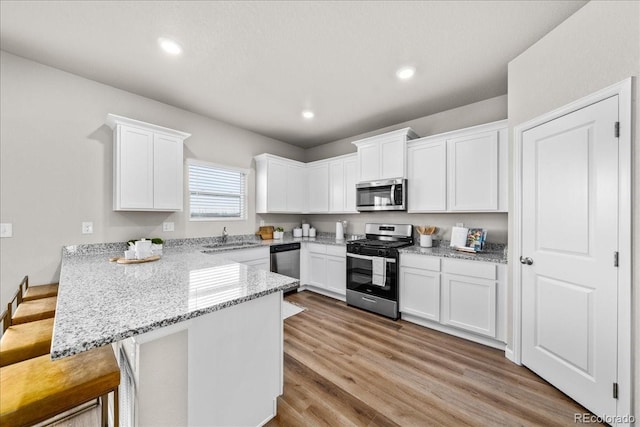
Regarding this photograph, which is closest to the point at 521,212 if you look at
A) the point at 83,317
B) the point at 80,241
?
the point at 83,317

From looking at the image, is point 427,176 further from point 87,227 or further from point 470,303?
point 87,227

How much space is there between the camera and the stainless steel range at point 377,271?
121 inches

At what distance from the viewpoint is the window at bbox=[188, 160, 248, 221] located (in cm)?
351

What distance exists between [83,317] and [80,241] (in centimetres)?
215

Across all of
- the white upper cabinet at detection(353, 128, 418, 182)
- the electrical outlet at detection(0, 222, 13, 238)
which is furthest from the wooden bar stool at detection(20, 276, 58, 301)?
the white upper cabinet at detection(353, 128, 418, 182)

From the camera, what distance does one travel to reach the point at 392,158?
348cm

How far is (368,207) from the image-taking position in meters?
3.74

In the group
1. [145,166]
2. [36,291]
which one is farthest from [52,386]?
[145,166]

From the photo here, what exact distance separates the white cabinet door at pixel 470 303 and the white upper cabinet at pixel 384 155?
153 cm

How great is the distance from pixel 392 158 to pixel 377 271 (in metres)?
1.62

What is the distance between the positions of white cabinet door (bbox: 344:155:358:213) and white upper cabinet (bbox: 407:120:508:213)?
0.94 meters

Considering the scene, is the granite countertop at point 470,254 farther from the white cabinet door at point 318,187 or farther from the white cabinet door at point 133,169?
the white cabinet door at point 133,169

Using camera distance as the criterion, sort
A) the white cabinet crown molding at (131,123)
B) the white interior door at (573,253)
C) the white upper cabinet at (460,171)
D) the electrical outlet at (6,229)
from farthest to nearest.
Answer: the white upper cabinet at (460,171) → the white cabinet crown molding at (131,123) → the electrical outlet at (6,229) → the white interior door at (573,253)

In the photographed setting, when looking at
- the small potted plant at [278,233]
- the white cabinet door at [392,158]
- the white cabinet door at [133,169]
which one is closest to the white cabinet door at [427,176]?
the white cabinet door at [392,158]
